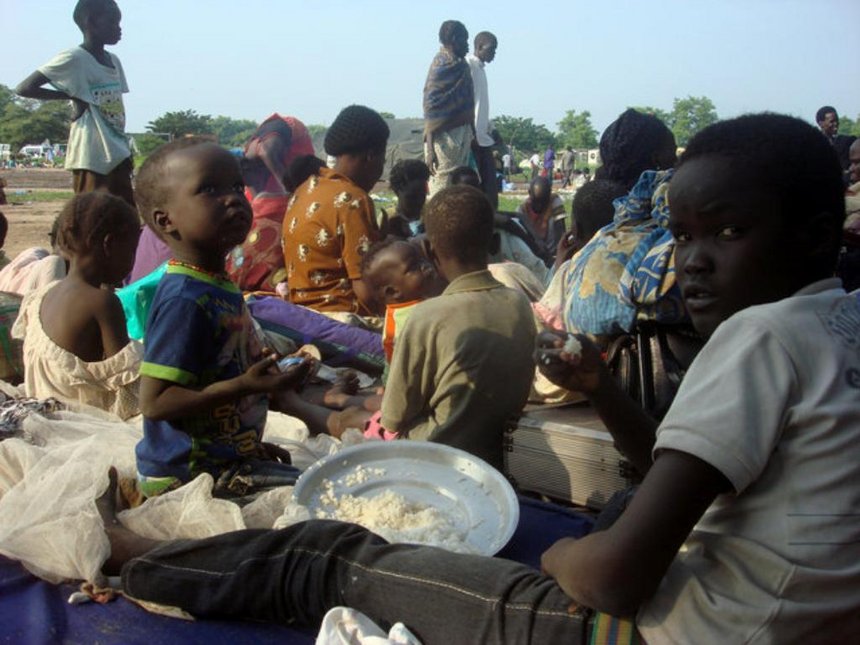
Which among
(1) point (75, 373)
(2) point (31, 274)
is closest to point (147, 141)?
(2) point (31, 274)

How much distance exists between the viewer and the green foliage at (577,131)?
6444 centimetres

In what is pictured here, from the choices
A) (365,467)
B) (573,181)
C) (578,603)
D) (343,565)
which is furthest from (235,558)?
(573,181)

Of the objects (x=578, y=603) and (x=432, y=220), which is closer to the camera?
(x=578, y=603)

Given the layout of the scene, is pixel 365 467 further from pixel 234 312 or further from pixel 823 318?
pixel 823 318

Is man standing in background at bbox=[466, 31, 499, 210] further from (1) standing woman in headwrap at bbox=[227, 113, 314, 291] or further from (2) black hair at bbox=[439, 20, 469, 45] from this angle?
(1) standing woman in headwrap at bbox=[227, 113, 314, 291]

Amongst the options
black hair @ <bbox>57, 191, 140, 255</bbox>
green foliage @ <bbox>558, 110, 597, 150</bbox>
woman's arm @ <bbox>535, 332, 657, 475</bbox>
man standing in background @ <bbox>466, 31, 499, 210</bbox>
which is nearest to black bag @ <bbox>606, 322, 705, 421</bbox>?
woman's arm @ <bbox>535, 332, 657, 475</bbox>

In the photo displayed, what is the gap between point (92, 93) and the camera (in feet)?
18.8

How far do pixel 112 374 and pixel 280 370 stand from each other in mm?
1274

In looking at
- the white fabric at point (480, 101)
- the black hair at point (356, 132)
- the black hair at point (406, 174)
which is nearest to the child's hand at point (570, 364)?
the black hair at point (356, 132)

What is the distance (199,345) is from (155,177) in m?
0.55

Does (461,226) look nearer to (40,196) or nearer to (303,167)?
(303,167)

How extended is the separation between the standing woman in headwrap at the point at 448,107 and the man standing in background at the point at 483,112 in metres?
0.28

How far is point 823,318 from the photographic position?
1.23 meters

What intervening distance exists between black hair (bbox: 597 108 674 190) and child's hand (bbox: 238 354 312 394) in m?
2.10
